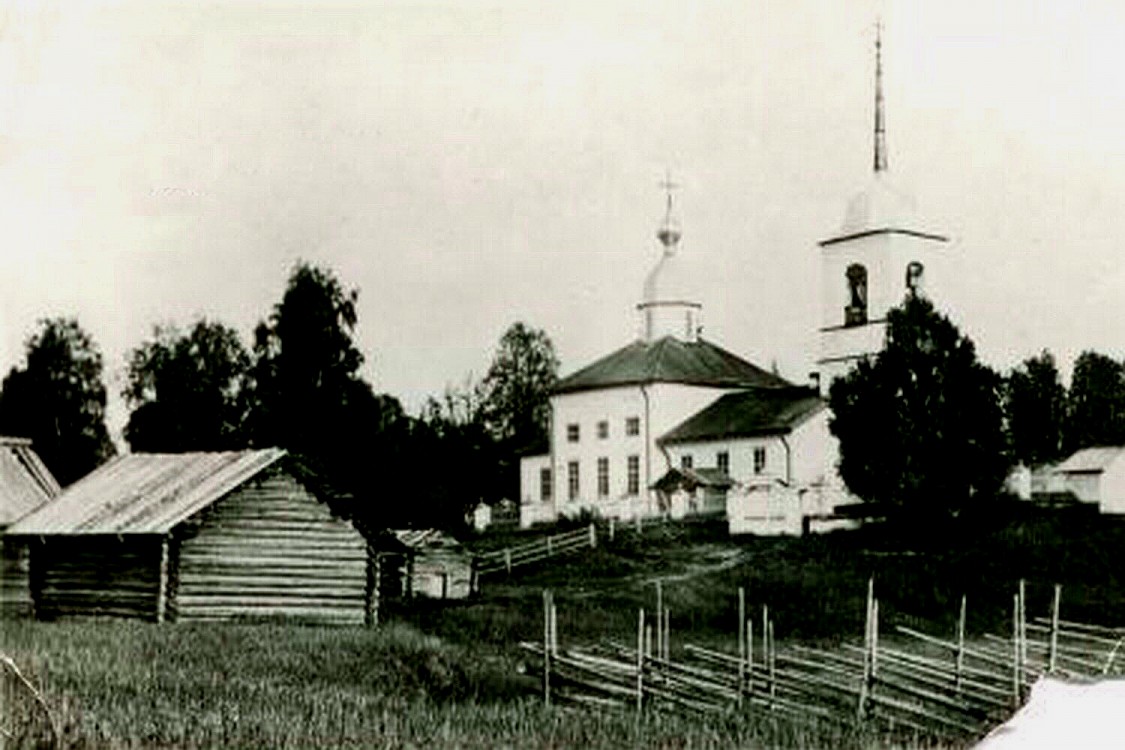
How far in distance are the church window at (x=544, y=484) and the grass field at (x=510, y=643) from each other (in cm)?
1580

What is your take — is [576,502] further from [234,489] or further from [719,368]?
[234,489]

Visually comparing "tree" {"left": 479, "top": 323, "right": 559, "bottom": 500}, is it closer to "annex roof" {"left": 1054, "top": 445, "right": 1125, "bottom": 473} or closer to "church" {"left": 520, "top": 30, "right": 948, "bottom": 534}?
"church" {"left": 520, "top": 30, "right": 948, "bottom": 534}

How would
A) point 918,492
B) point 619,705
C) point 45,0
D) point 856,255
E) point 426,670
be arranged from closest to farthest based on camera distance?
1. point 45,0
2. point 619,705
3. point 426,670
4. point 918,492
5. point 856,255

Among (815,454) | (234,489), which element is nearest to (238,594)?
(234,489)

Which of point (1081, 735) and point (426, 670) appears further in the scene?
point (426, 670)

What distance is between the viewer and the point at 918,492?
42.9m

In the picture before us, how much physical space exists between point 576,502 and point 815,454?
30.9ft

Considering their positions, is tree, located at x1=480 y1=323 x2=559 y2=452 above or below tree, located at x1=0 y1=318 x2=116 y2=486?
above

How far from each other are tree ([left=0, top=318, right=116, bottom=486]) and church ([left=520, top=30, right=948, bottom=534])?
49.4 feet

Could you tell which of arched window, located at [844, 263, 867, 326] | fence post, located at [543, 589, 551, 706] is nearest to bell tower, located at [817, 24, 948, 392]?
arched window, located at [844, 263, 867, 326]

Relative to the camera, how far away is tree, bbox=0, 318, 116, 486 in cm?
3900

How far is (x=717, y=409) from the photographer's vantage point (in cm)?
5859

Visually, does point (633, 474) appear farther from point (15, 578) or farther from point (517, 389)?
point (15, 578)

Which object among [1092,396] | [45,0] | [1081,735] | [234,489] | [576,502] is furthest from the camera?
[1092,396]
